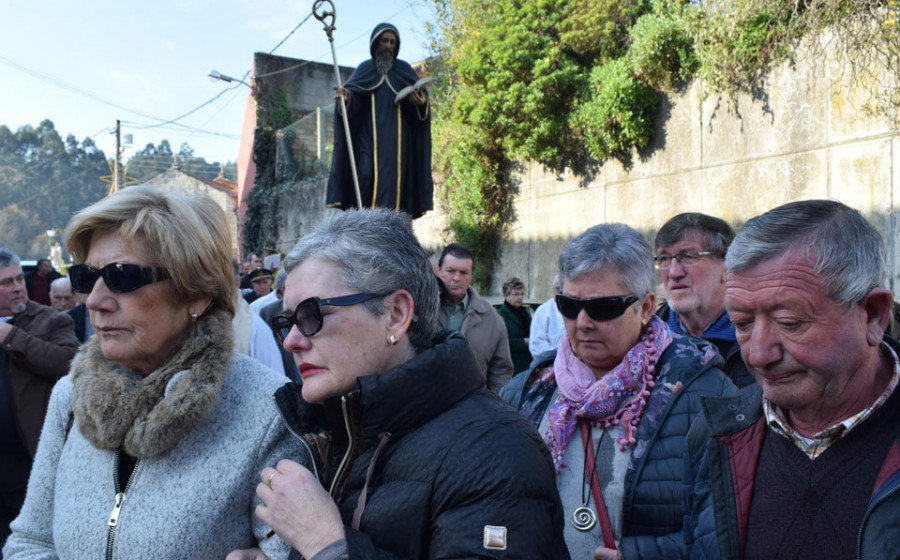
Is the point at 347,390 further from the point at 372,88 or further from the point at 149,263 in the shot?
the point at 372,88

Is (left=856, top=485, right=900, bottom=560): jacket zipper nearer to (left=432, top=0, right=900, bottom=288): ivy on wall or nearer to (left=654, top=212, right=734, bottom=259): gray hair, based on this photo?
(left=654, top=212, right=734, bottom=259): gray hair

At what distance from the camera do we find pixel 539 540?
1.46 meters

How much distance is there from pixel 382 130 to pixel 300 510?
420cm

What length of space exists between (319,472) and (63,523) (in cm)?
82

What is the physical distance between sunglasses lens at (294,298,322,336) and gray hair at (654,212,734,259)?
218 cm

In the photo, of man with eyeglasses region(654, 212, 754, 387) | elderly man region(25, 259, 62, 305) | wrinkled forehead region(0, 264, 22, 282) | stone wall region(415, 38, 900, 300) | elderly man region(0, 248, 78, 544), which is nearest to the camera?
man with eyeglasses region(654, 212, 754, 387)

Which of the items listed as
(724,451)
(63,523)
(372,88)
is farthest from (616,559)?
(372,88)

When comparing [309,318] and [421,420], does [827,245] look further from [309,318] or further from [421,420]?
[309,318]

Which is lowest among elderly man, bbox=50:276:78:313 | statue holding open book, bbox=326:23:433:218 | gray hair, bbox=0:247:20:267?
elderly man, bbox=50:276:78:313

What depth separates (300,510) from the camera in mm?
1536

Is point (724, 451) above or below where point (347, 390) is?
below

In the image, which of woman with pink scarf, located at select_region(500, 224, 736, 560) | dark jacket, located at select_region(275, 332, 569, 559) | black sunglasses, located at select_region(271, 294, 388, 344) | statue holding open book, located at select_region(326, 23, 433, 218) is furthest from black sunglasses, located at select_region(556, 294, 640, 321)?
statue holding open book, located at select_region(326, 23, 433, 218)

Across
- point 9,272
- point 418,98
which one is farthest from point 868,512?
point 9,272

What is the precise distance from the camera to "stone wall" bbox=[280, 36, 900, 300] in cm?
655
